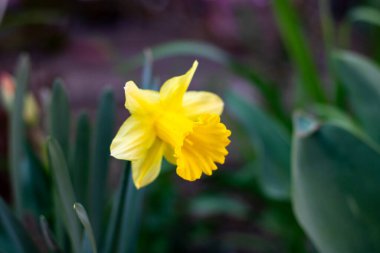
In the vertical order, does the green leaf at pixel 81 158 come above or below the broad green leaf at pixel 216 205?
above

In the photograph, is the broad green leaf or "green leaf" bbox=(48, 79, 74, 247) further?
the broad green leaf

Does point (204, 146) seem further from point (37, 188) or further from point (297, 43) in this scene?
point (297, 43)

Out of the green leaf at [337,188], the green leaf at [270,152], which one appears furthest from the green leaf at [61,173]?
the green leaf at [270,152]

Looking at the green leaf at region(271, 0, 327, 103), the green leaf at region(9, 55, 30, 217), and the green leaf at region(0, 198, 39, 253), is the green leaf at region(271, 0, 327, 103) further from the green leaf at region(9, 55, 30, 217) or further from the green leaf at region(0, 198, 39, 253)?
the green leaf at region(0, 198, 39, 253)

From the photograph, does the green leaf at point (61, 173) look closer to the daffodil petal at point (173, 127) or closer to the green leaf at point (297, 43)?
the daffodil petal at point (173, 127)

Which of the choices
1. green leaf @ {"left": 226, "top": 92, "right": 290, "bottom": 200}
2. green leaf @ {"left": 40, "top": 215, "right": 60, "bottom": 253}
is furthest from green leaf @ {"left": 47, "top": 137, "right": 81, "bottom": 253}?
green leaf @ {"left": 226, "top": 92, "right": 290, "bottom": 200}

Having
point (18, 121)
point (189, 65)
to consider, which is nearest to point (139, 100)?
point (18, 121)

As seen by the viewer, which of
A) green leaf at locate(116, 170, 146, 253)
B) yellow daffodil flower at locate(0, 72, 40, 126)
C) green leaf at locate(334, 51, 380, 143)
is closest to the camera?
green leaf at locate(116, 170, 146, 253)

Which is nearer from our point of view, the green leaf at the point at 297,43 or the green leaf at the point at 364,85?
the green leaf at the point at 364,85
